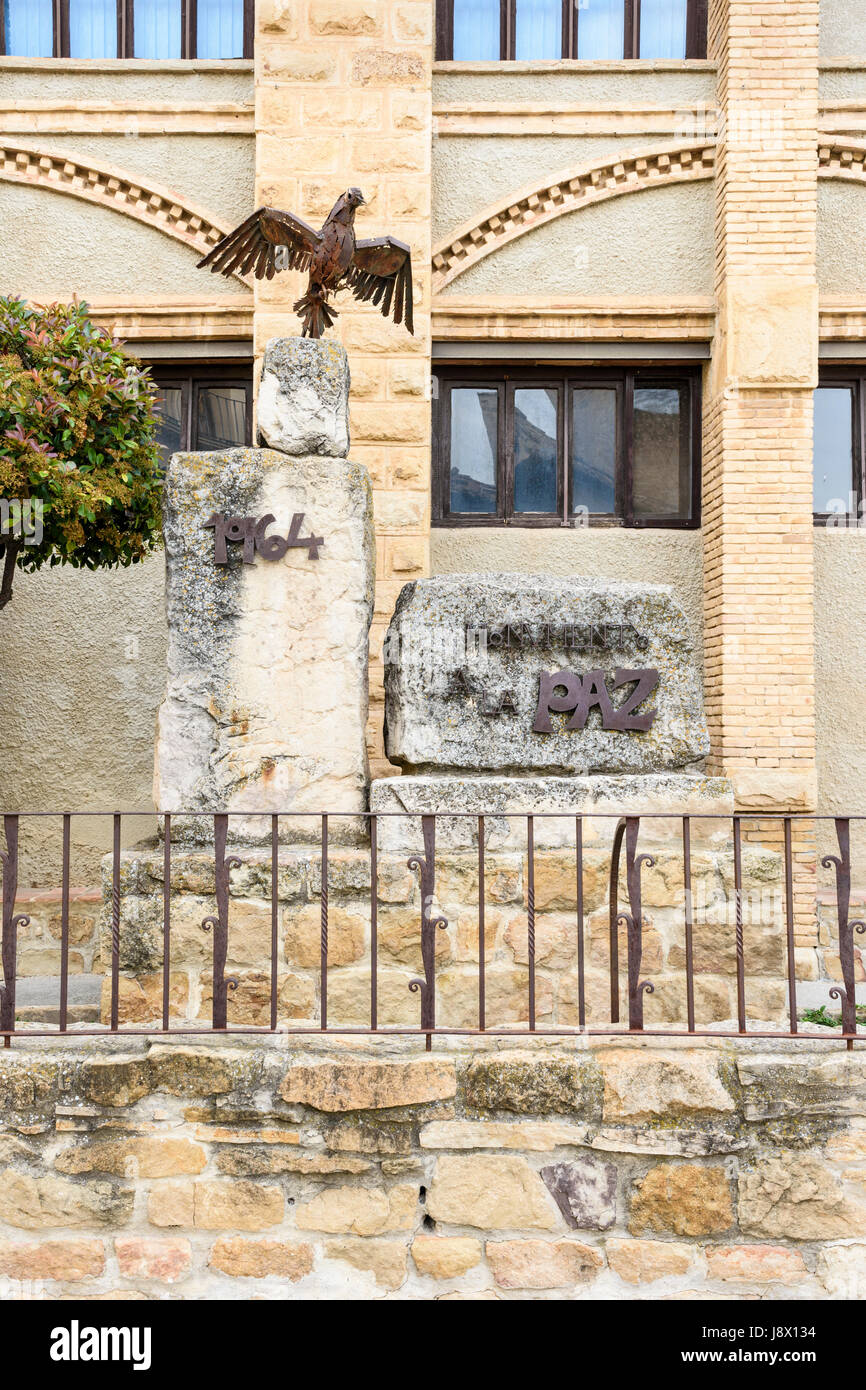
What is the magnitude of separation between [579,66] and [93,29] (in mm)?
3905

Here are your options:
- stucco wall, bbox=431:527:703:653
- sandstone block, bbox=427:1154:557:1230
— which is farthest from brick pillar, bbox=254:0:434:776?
sandstone block, bbox=427:1154:557:1230

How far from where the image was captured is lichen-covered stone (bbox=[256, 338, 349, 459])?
5.63 m

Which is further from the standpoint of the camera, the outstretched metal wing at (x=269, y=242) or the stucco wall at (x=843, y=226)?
the stucco wall at (x=843, y=226)

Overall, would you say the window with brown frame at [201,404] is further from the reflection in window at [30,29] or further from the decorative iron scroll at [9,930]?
the decorative iron scroll at [9,930]

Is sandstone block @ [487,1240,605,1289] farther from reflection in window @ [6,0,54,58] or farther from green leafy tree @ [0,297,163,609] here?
reflection in window @ [6,0,54,58]

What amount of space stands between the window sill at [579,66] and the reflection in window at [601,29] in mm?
347

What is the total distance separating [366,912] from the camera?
208 inches

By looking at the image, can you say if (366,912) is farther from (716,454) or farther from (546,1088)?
(716,454)

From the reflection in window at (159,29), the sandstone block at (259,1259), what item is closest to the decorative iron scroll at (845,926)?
the sandstone block at (259,1259)

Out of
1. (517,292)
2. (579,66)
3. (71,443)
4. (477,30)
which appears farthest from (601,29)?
(71,443)

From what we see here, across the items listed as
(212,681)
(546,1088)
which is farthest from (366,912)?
(546,1088)

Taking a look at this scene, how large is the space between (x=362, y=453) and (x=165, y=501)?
114 inches

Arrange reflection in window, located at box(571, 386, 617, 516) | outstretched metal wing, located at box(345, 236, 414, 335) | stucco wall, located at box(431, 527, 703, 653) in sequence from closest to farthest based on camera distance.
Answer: outstretched metal wing, located at box(345, 236, 414, 335), stucco wall, located at box(431, 527, 703, 653), reflection in window, located at box(571, 386, 617, 516)

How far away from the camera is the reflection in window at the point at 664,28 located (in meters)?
8.95
